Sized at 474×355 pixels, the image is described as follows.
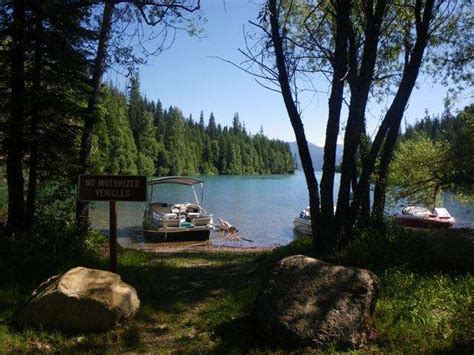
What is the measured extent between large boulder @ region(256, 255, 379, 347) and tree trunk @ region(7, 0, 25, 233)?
7121mm

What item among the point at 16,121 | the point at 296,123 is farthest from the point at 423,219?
the point at 16,121

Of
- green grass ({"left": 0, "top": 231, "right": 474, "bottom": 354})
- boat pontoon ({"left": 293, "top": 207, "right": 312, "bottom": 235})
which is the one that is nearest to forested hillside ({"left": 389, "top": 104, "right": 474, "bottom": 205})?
green grass ({"left": 0, "top": 231, "right": 474, "bottom": 354})

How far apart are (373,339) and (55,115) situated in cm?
872

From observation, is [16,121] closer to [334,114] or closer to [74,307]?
[74,307]

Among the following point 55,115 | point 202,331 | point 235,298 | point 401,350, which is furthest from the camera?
point 55,115

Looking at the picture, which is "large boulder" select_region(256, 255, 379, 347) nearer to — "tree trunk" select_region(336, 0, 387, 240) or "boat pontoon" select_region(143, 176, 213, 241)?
"tree trunk" select_region(336, 0, 387, 240)

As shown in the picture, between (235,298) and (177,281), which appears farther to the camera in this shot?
(177,281)

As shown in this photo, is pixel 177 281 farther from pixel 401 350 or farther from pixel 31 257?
pixel 401 350

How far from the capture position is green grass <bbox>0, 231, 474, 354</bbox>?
518 centimetres

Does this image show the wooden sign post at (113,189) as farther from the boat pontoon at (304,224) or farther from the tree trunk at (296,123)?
the boat pontoon at (304,224)

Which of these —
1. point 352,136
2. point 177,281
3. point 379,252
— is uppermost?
point 352,136

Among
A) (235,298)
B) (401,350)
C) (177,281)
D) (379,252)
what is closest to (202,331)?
(235,298)

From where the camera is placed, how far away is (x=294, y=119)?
970 cm

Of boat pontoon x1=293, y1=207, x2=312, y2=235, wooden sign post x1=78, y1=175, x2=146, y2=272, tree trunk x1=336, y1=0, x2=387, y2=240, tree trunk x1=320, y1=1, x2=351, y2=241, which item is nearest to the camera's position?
wooden sign post x1=78, y1=175, x2=146, y2=272
